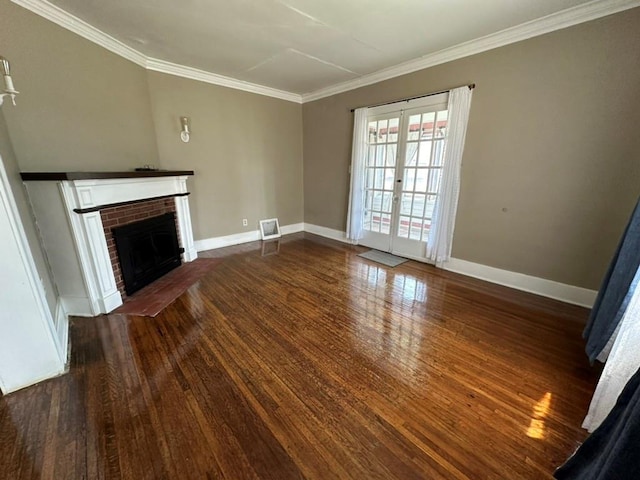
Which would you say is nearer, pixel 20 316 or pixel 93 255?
pixel 20 316

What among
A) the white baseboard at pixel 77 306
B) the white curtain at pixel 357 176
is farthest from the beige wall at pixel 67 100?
the white curtain at pixel 357 176

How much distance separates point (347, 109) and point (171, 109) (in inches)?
106

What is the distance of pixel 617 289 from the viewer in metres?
1.61

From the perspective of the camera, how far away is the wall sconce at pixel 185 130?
3638 mm

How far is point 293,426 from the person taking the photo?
1383mm

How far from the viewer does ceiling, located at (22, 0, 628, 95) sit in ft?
7.14

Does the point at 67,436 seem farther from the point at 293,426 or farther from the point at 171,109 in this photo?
the point at 171,109

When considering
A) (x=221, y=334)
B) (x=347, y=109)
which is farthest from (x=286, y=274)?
(x=347, y=109)

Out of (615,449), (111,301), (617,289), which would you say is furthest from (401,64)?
(111,301)

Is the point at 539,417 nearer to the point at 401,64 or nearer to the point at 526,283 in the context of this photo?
the point at 526,283

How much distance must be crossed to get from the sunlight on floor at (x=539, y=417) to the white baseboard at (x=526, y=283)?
1.62 meters

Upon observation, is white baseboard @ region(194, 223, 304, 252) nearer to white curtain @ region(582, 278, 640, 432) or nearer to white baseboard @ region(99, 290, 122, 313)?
white baseboard @ region(99, 290, 122, 313)

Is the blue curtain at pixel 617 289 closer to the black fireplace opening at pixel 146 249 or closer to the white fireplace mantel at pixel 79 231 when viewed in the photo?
the white fireplace mantel at pixel 79 231

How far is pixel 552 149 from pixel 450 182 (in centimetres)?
97
